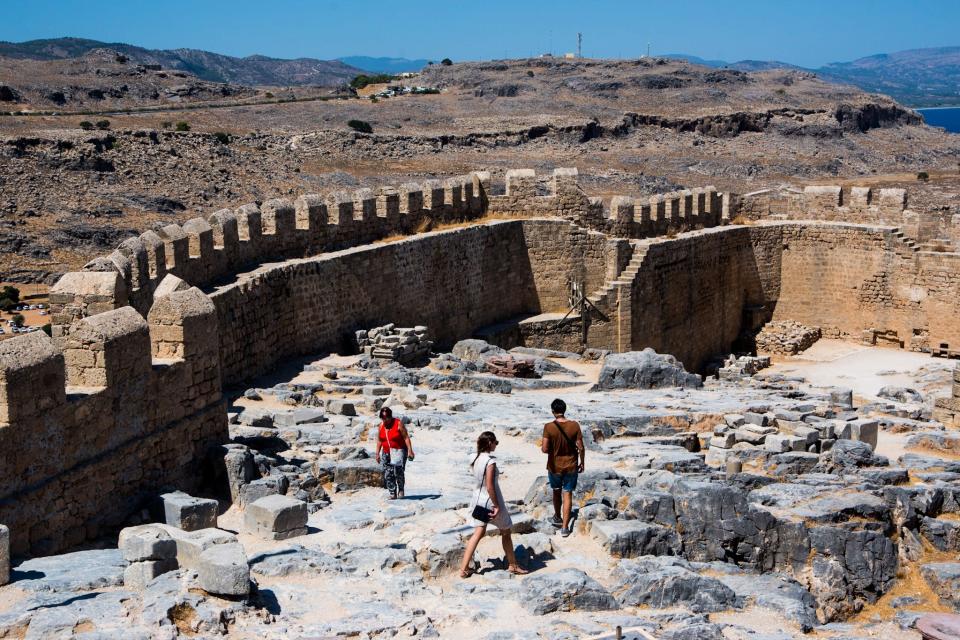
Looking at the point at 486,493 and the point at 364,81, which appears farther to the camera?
the point at 364,81

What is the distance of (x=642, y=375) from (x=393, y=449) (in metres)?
7.65

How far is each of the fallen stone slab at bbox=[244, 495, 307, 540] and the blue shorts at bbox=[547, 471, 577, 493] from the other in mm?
2071

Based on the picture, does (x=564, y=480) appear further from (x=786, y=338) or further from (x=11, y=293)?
(x=11, y=293)

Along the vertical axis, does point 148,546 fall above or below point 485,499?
below

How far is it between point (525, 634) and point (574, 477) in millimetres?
2200

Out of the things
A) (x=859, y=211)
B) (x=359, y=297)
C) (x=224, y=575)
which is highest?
(x=859, y=211)

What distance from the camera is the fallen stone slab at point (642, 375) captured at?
1720 centimetres

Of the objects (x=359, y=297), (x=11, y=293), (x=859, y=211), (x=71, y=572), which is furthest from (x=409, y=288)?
(x=11, y=293)

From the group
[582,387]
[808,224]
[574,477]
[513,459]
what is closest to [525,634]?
[574,477]

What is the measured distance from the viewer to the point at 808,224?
2428cm

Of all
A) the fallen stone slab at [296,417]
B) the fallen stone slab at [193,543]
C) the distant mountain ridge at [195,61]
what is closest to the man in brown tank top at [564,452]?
the fallen stone slab at [193,543]

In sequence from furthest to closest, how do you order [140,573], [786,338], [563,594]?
[786,338] → [563,594] → [140,573]

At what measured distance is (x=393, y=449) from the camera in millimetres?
10289

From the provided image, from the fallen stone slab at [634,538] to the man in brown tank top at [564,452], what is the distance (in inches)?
13.3
